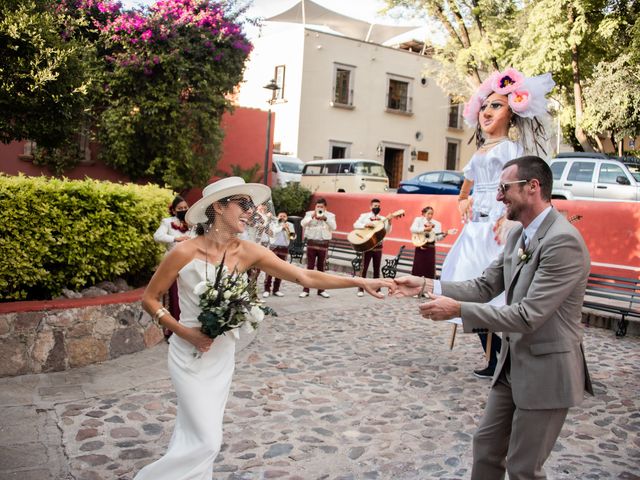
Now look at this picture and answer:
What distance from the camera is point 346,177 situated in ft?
80.8

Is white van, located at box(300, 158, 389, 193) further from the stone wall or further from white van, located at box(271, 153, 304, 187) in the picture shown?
the stone wall

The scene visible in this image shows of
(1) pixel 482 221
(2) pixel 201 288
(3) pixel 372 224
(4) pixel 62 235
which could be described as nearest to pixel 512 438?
(2) pixel 201 288

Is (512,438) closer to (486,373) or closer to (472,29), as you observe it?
(486,373)

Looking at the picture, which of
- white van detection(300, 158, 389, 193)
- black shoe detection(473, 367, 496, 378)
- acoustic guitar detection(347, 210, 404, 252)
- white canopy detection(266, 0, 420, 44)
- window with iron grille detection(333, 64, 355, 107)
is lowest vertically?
black shoe detection(473, 367, 496, 378)

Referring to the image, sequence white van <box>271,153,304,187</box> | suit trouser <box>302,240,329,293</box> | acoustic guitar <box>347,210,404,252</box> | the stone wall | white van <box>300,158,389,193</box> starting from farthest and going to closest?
white van <box>271,153,304,187</box>, white van <box>300,158,389,193</box>, suit trouser <box>302,240,329,293</box>, acoustic guitar <box>347,210,404,252</box>, the stone wall

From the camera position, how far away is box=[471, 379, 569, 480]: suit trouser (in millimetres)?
2807

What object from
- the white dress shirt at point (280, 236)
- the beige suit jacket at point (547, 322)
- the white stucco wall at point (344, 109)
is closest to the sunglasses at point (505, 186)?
the beige suit jacket at point (547, 322)

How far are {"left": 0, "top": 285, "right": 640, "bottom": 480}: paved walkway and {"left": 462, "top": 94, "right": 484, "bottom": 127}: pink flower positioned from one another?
9.14 feet

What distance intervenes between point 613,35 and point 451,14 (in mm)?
6625

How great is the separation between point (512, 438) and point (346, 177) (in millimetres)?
22020

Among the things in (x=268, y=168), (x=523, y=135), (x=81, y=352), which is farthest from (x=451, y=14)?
(x=81, y=352)

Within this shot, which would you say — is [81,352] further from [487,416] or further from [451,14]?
[451,14]

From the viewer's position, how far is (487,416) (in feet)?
10.3

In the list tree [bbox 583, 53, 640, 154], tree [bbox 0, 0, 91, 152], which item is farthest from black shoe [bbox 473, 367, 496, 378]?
tree [bbox 583, 53, 640, 154]
